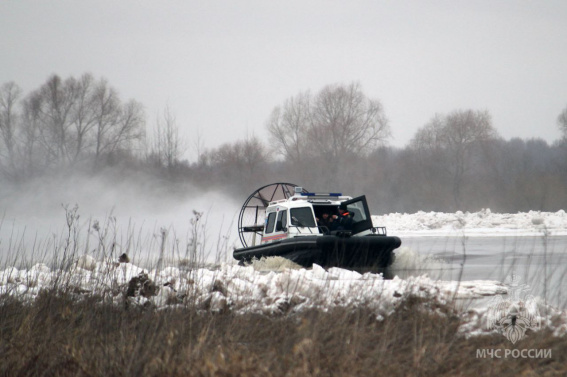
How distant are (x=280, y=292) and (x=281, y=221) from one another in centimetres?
881

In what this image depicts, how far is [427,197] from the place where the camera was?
5403 centimetres

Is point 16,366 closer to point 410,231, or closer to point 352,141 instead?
point 410,231

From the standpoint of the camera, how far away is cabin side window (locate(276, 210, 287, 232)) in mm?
16714

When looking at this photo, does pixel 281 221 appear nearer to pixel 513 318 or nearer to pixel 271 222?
pixel 271 222

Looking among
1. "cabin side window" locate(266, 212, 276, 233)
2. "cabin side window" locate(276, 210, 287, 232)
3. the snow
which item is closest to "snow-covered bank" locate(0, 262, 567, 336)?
the snow

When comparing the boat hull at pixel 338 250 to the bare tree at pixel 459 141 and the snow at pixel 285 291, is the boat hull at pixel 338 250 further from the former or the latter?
the bare tree at pixel 459 141

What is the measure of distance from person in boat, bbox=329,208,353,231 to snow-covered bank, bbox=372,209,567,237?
18372 millimetres

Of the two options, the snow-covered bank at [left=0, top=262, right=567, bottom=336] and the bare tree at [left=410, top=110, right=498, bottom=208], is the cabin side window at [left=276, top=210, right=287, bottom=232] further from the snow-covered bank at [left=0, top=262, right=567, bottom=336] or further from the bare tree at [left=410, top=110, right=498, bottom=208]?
the bare tree at [left=410, top=110, right=498, bottom=208]

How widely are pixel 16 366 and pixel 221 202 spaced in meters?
30.4

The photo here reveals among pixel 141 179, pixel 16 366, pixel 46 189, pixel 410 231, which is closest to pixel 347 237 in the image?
pixel 16 366

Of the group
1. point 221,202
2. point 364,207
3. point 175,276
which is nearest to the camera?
point 175,276

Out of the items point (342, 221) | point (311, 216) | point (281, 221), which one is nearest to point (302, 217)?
point (311, 216)

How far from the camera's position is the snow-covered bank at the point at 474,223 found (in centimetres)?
3506

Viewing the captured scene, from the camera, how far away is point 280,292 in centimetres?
809
